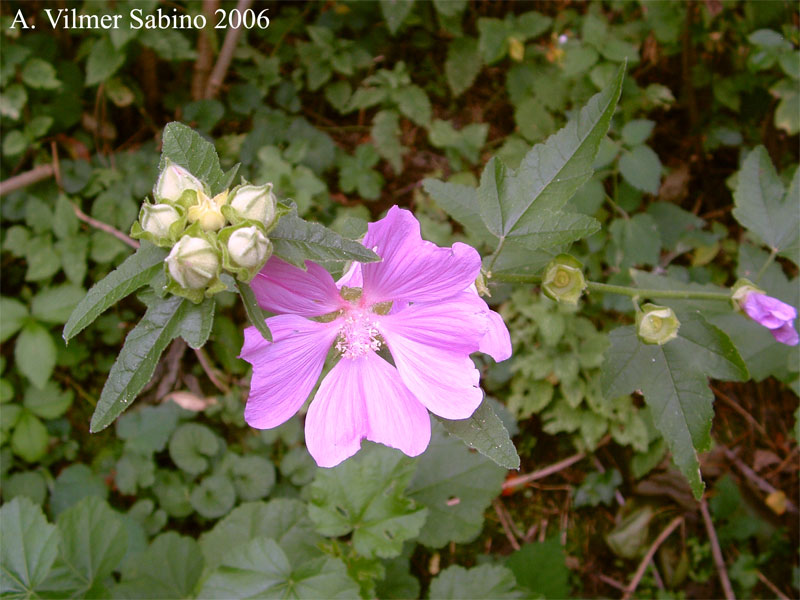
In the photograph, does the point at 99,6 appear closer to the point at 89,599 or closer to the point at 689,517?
the point at 89,599

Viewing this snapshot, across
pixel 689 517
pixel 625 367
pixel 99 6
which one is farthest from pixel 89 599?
pixel 689 517

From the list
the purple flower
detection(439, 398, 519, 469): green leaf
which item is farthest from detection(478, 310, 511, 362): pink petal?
the purple flower

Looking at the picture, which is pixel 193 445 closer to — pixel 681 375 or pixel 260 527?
pixel 260 527

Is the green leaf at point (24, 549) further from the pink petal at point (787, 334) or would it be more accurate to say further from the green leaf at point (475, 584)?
the pink petal at point (787, 334)

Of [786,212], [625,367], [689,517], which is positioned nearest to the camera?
[625,367]

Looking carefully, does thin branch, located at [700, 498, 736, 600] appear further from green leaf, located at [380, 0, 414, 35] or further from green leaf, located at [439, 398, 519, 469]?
green leaf, located at [380, 0, 414, 35]

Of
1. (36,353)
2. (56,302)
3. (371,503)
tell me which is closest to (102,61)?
(56,302)
